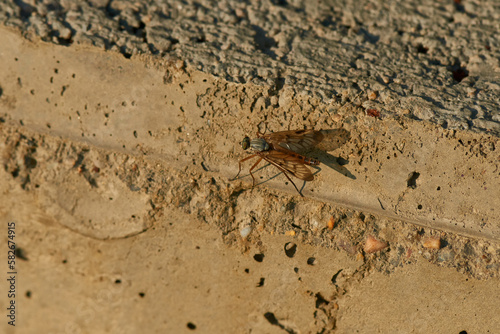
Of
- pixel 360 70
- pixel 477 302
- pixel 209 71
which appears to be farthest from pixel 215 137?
pixel 477 302

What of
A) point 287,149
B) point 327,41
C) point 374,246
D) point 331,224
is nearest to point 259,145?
point 287,149

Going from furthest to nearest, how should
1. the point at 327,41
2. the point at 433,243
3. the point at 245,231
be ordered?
the point at 327,41, the point at 245,231, the point at 433,243

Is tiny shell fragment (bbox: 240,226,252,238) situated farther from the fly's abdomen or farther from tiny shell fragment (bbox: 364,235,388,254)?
tiny shell fragment (bbox: 364,235,388,254)

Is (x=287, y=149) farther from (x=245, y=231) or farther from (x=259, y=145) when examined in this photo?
(x=245, y=231)

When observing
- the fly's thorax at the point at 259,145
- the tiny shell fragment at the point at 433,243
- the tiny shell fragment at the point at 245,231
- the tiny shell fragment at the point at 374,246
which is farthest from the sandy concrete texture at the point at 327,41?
the tiny shell fragment at the point at 245,231

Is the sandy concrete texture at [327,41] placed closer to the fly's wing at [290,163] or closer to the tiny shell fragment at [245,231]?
the fly's wing at [290,163]
